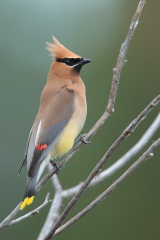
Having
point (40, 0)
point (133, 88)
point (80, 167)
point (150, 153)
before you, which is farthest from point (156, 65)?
point (150, 153)

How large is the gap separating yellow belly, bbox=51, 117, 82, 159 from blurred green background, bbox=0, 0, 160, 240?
2.90 feet

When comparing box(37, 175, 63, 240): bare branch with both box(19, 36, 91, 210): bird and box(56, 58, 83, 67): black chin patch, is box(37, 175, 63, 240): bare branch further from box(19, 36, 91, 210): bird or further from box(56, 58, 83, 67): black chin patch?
box(56, 58, 83, 67): black chin patch

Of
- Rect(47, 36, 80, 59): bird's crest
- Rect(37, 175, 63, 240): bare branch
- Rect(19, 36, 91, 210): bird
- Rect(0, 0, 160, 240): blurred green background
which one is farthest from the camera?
Rect(0, 0, 160, 240): blurred green background

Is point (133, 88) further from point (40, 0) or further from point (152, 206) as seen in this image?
point (40, 0)

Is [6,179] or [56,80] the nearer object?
[56,80]

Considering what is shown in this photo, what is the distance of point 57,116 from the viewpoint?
4594mm

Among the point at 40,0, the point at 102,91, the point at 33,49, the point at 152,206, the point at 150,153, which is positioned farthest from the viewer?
the point at 40,0

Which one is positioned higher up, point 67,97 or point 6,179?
point 67,97

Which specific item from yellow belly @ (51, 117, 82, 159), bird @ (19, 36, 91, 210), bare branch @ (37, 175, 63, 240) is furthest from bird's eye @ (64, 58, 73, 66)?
bare branch @ (37, 175, 63, 240)

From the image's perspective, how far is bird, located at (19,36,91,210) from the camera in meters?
4.21

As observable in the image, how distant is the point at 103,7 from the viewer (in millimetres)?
9836

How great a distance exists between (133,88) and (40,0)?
3.38m

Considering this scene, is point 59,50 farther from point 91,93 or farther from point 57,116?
point 91,93

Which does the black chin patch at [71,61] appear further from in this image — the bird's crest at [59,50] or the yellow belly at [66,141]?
the yellow belly at [66,141]
